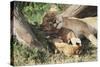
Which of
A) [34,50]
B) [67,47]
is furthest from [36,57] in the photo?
[67,47]

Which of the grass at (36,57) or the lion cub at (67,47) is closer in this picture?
the grass at (36,57)

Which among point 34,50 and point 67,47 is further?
point 67,47

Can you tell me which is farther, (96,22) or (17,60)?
(96,22)

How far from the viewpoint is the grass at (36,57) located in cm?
199

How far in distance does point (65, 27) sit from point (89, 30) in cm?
31

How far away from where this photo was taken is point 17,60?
1.99 meters

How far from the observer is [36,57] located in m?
2.07

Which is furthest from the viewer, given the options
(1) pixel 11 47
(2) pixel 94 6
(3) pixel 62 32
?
(2) pixel 94 6

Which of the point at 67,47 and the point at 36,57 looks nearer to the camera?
the point at 36,57

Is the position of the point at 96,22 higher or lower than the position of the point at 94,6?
lower

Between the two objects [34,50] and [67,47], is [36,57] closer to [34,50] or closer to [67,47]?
[34,50]

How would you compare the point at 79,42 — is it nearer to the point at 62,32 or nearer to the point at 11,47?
the point at 62,32
